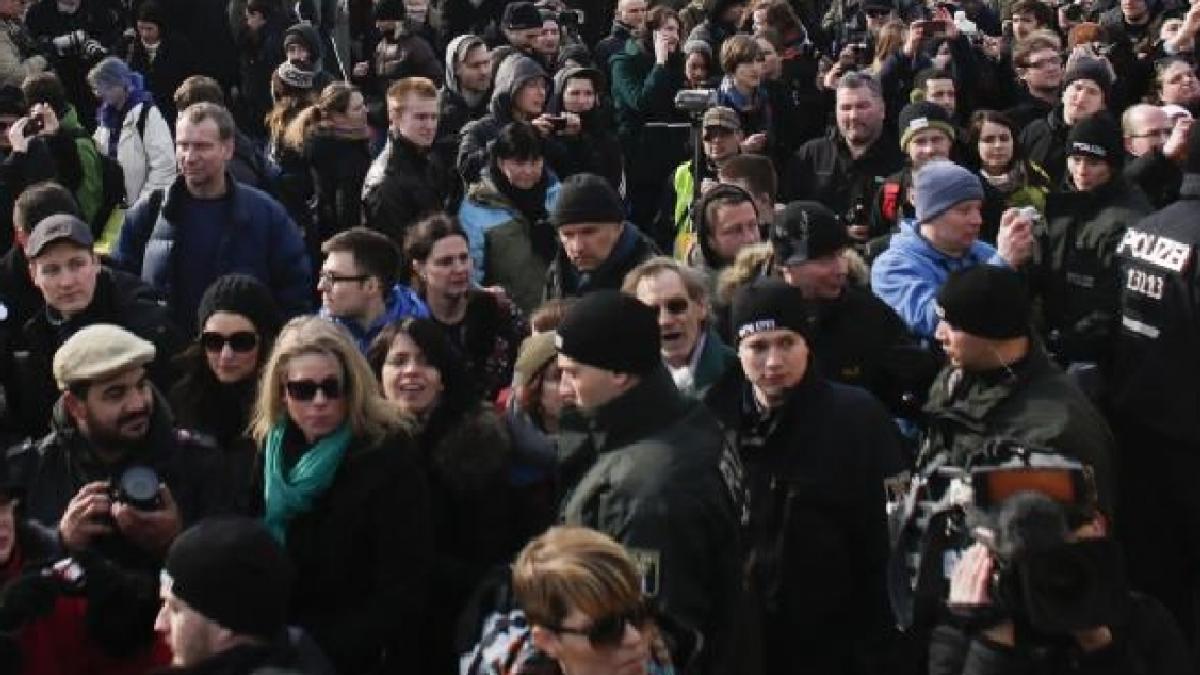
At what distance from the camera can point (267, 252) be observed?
700 centimetres

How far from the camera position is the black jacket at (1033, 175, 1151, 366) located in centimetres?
679

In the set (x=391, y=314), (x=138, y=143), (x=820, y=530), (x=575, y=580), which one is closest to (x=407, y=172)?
(x=138, y=143)

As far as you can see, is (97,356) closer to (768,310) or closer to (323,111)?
(768,310)

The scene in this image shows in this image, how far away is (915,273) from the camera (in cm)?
646

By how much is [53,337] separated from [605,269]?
6.37 ft

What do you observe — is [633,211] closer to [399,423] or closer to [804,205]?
[804,205]

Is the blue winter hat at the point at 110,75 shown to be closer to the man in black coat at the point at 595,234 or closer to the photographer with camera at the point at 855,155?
the photographer with camera at the point at 855,155

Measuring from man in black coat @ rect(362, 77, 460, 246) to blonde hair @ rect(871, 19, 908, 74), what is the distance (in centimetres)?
356

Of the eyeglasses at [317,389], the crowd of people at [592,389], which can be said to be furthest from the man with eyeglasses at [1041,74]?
the eyeglasses at [317,389]

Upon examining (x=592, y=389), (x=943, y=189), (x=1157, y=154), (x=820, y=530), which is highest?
(x=592, y=389)

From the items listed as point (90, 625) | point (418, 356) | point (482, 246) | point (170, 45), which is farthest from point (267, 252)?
point (170, 45)

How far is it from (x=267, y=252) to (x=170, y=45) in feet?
18.0

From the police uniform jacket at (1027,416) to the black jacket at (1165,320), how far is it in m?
1.18

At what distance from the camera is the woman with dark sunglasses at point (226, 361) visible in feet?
17.8
